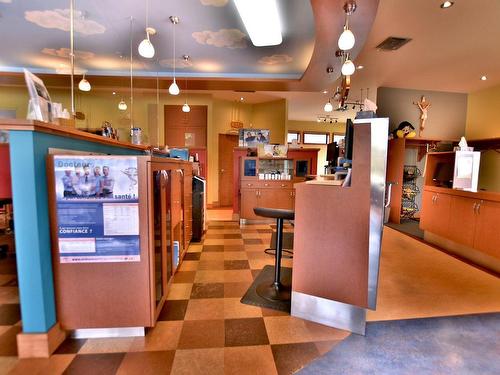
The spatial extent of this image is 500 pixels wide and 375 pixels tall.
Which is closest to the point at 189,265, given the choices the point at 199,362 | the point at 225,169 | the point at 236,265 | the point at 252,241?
the point at 236,265

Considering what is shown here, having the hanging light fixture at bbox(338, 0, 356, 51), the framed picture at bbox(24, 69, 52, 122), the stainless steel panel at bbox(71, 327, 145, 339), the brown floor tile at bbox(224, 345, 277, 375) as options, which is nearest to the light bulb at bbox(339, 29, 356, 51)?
the hanging light fixture at bbox(338, 0, 356, 51)

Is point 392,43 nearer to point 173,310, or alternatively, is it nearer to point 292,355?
point 292,355

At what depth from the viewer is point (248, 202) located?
17.5ft

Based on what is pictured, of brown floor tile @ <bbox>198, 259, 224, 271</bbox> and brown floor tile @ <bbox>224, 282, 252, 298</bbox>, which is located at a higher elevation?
brown floor tile @ <bbox>198, 259, 224, 271</bbox>

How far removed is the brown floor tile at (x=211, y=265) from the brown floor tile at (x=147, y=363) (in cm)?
135

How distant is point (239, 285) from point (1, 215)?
188 inches

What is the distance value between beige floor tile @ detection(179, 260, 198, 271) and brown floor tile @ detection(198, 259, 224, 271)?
0.18 feet

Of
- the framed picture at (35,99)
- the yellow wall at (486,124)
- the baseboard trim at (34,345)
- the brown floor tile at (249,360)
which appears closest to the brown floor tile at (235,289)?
the brown floor tile at (249,360)

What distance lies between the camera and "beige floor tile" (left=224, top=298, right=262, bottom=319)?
6.92 feet

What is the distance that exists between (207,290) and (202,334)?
645mm

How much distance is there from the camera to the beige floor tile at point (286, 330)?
1.84 metres

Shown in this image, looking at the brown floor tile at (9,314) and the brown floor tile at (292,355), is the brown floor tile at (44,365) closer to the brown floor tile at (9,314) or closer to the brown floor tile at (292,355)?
the brown floor tile at (9,314)

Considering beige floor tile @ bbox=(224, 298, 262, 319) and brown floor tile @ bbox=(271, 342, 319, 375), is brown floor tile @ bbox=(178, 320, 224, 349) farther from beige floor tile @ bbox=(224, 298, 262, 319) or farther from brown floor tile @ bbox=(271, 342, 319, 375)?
brown floor tile @ bbox=(271, 342, 319, 375)

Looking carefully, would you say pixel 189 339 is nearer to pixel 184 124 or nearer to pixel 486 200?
pixel 486 200
